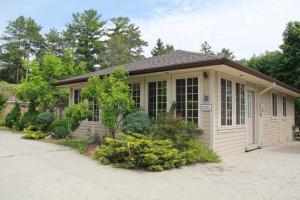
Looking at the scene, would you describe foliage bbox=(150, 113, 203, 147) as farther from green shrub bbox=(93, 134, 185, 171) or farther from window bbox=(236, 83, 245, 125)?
window bbox=(236, 83, 245, 125)

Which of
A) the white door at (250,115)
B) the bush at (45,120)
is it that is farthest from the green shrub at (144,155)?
the bush at (45,120)

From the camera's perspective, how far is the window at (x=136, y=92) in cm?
1073

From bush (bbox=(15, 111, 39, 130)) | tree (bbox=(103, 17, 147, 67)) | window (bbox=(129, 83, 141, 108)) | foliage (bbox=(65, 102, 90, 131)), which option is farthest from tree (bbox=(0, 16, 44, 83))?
window (bbox=(129, 83, 141, 108))

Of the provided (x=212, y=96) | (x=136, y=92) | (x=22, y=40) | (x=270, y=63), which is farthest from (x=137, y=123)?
(x=22, y=40)

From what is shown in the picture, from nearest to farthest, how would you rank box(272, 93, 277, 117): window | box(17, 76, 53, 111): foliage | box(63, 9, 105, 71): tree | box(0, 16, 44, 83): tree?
box(272, 93, 277, 117): window, box(17, 76, 53, 111): foliage, box(63, 9, 105, 71): tree, box(0, 16, 44, 83): tree

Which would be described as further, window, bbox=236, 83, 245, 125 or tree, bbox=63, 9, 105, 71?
tree, bbox=63, 9, 105, 71

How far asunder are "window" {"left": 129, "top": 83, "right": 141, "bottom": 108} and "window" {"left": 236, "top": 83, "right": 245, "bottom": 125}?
342 centimetres

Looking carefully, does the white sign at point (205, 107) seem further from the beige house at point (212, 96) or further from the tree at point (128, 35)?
the tree at point (128, 35)

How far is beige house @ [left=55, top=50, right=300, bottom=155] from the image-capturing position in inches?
343

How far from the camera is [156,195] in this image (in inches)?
202

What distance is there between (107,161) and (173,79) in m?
3.42

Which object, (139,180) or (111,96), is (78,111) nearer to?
(111,96)

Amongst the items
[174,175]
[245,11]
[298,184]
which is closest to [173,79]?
[174,175]

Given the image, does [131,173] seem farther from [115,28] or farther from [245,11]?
[115,28]
